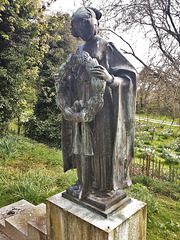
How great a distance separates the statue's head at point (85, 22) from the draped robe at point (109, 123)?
0.43ft

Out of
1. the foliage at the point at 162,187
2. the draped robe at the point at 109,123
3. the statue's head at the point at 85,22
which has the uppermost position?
the statue's head at the point at 85,22

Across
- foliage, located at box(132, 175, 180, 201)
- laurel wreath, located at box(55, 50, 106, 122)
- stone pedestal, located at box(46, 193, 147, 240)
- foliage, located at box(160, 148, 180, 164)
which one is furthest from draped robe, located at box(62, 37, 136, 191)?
foliage, located at box(160, 148, 180, 164)

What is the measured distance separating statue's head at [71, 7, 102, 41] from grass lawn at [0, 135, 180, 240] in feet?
10.8

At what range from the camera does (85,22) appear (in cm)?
184

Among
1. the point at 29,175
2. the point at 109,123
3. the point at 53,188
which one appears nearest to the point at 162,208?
the point at 53,188

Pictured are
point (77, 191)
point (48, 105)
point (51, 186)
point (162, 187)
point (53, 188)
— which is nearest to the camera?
point (77, 191)

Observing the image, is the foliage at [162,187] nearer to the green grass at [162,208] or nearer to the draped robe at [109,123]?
the green grass at [162,208]

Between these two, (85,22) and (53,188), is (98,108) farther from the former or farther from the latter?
(53,188)

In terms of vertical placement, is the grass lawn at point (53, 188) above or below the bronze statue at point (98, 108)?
below

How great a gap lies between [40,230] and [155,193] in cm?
375

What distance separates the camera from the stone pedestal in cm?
182

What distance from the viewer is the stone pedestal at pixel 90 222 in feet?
5.96

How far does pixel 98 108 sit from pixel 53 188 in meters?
3.38

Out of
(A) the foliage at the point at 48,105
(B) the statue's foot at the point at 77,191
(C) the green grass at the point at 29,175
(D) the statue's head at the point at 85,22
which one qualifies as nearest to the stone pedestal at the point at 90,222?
(B) the statue's foot at the point at 77,191
